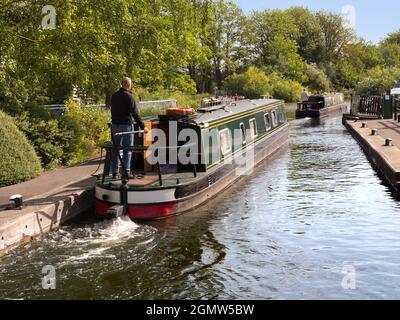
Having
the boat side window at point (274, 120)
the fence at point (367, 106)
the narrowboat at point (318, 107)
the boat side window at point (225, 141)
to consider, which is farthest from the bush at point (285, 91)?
the boat side window at point (225, 141)

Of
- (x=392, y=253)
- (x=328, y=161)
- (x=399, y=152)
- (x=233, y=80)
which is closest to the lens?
(x=392, y=253)

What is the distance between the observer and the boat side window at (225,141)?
1291 centimetres

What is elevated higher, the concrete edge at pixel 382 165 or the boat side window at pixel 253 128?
the boat side window at pixel 253 128

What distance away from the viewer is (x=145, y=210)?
32.2 feet

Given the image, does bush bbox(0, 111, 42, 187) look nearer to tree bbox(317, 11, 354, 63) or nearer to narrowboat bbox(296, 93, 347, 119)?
narrowboat bbox(296, 93, 347, 119)

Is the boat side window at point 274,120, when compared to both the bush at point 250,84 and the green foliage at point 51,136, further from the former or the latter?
the bush at point 250,84

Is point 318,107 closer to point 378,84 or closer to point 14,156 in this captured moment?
point 378,84

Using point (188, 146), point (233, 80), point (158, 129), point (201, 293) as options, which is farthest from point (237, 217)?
point (233, 80)

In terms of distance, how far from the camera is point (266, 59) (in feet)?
211

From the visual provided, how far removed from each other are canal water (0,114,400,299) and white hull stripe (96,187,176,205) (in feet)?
1.35

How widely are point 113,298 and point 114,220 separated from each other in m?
3.12

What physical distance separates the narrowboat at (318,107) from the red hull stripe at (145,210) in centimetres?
2555

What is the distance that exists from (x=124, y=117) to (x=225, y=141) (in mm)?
3416
